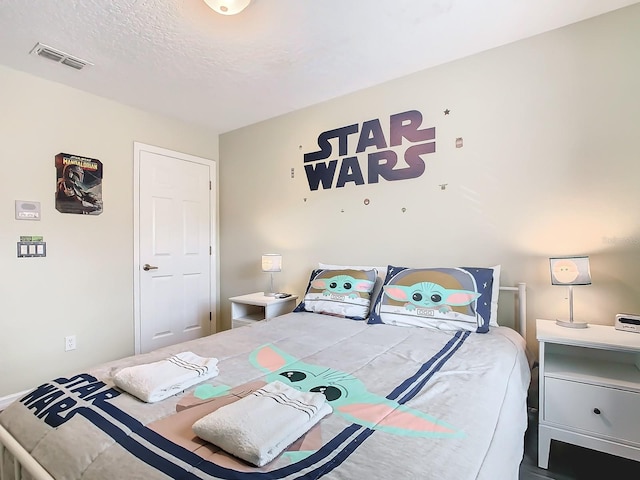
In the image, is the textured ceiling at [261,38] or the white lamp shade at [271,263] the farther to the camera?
the white lamp shade at [271,263]

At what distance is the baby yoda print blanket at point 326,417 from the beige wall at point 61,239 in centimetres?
173

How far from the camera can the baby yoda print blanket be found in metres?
0.75

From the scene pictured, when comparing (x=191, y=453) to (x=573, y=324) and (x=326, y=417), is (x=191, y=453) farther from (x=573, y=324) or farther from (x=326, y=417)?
(x=573, y=324)

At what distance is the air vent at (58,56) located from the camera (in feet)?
6.97

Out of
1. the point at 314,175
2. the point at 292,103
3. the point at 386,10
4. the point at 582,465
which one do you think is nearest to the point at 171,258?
the point at 314,175

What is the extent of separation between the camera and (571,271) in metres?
1.76

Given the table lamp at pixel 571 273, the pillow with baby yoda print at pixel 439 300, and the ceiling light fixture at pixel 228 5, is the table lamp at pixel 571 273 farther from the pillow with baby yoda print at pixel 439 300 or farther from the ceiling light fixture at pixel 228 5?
the ceiling light fixture at pixel 228 5

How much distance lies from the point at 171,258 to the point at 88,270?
72cm

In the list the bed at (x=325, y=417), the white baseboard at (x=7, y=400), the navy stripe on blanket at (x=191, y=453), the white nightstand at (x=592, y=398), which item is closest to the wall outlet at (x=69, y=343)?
the white baseboard at (x=7, y=400)

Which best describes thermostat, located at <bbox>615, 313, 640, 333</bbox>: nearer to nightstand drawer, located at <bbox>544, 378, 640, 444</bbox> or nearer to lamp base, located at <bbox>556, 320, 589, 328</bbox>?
lamp base, located at <bbox>556, 320, 589, 328</bbox>

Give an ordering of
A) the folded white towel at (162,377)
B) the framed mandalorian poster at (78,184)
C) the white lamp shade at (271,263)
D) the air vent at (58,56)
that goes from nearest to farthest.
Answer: the folded white towel at (162,377) → the air vent at (58,56) → the framed mandalorian poster at (78,184) → the white lamp shade at (271,263)

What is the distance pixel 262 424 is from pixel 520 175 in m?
2.13

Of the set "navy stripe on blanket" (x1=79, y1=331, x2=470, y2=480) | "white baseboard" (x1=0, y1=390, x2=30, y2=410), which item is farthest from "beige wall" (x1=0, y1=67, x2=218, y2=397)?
"navy stripe on blanket" (x1=79, y1=331, x2=470, y2=480)

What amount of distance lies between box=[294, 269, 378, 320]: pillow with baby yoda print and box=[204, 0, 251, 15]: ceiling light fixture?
174 cm
